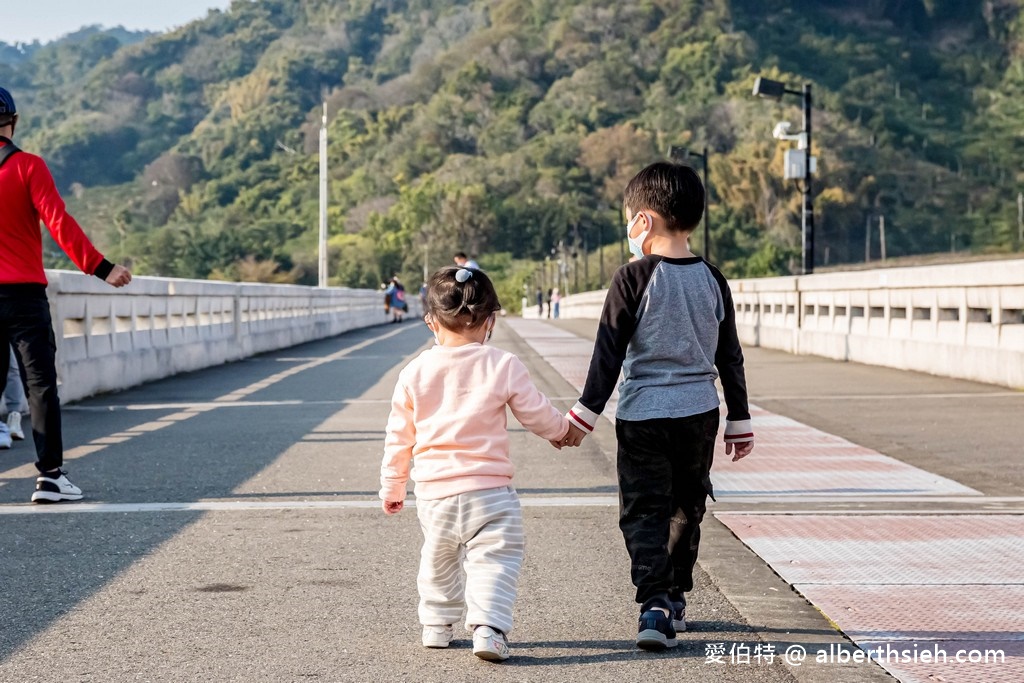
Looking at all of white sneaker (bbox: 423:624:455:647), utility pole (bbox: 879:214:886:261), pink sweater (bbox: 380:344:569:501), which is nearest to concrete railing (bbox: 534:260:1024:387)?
pink sweater (bbox: 380:344:569:501)

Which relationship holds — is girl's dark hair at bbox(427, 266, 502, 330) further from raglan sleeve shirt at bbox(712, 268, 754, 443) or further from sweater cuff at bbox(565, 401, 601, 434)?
raglan sleeve shirt at bbox(712, 268, 754, 443)

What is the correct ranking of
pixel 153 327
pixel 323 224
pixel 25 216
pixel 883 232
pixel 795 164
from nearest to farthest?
1. pixel 25 216
2. pixel 153 327
3. pixel 795 164
4. pixel 323 224
5. pixel 883 232

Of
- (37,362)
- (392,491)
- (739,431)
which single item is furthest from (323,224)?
(392,491)

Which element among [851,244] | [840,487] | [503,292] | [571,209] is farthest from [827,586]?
[571,209]

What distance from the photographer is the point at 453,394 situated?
4773 millimetres

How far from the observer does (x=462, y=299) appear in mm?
4715

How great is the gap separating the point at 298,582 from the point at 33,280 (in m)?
2.88

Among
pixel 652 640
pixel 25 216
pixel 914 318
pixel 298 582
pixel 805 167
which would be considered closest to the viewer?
pixel 652 640

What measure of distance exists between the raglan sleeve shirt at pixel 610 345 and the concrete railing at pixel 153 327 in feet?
31.8

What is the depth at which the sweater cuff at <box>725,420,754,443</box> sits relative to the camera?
5117 millimetres

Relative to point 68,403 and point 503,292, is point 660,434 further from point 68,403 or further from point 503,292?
point 503,292

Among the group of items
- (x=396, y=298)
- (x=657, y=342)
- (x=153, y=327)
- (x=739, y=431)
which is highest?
(x=657, y=342)

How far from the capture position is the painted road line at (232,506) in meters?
7.54

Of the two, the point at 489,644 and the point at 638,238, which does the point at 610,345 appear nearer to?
the point at 638,238
